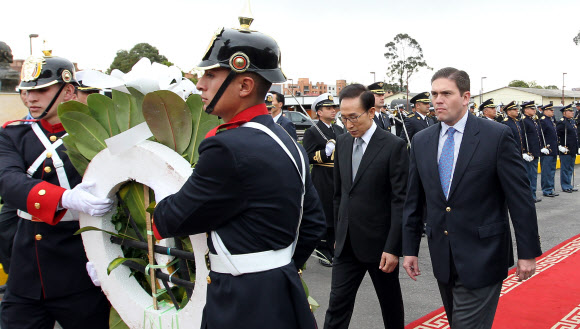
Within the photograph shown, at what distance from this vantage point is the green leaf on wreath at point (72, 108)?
2455 millimetres

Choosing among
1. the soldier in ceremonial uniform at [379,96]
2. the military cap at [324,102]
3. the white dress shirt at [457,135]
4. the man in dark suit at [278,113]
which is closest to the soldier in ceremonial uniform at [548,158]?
the soldier in ceremonial uniform at [379,96]

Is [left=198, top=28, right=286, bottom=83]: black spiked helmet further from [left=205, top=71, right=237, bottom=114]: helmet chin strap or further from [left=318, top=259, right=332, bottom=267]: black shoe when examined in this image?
[left=318, top=259, right=332, bottom=267]: black shoe

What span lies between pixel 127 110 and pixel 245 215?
1.03 meters

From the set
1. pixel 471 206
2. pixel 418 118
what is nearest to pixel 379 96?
pixel 418 118

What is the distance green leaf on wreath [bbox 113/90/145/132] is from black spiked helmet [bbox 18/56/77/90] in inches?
29.0

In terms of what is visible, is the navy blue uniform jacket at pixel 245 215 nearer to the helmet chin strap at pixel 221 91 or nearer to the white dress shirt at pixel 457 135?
the helmet chin strap at pixel 221 91

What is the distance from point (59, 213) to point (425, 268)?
4.69 metres

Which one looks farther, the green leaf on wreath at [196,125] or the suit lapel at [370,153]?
the suit lapel at [370,153]

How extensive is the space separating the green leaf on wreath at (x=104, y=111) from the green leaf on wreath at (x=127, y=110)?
55 millimetres

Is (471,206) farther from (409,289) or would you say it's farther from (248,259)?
(409,289)

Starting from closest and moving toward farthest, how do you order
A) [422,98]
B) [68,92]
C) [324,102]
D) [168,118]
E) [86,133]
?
1. [168,118]
2. [86,133]
3. [68,92]
4. [324,102]
5. [422,98]

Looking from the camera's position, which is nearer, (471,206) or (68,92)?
(471,206)

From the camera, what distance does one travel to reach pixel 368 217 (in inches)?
143

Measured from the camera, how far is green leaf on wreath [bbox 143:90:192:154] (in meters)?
2.14
